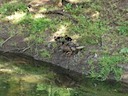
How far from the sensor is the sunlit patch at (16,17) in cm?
1412

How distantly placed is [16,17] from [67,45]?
285 cm

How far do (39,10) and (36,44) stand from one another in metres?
1.92

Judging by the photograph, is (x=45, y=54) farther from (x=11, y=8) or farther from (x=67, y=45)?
(x=11, y=8)

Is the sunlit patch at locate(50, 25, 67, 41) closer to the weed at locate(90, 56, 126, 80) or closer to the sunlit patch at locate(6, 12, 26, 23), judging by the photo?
the sunlit patch at locate(6, 12, 26, 23)

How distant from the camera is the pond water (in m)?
9.92

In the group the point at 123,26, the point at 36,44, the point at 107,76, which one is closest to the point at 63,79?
the point at 107,76

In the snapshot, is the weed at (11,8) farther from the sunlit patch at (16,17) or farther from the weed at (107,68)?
the weed at (107,68)

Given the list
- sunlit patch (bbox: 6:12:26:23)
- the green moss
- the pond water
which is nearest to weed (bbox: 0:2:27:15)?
sunlit patch (bbox: 6:12:26:23)

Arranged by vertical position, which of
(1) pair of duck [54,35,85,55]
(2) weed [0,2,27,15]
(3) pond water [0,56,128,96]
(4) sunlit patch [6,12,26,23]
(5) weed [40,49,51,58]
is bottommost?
(3) pond water [0,56,128,96]

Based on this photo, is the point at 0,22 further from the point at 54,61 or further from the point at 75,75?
Answer: the point at 75,75

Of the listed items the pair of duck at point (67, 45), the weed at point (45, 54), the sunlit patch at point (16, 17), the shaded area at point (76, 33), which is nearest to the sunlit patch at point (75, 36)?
the shaded area at point (76, 33)

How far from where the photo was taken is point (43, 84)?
1054cm

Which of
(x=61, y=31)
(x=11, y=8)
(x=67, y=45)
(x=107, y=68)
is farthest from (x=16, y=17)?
(x=107, y=68)

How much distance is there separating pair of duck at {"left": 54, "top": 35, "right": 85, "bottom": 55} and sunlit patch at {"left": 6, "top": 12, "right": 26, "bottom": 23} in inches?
82.5
